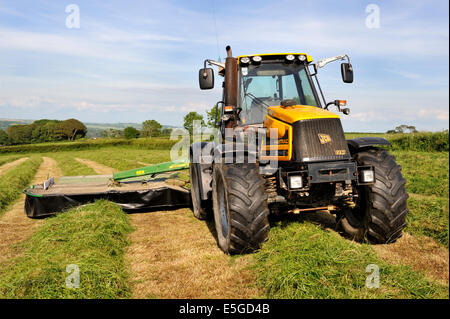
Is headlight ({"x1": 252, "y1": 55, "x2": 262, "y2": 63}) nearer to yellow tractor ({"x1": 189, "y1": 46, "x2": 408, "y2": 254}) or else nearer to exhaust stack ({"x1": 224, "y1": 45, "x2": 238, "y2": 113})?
yellow tractor ({"x1": 189, "y1": 46, "x2": 408, "y2": 254})

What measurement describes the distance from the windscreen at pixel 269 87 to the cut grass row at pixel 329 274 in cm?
207

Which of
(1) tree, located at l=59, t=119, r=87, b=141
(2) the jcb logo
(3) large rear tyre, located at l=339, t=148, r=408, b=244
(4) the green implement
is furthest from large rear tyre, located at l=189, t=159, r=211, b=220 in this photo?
(1) tree, located at l=59, t=119, r=87, b=141

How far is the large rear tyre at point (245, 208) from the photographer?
4176 mm

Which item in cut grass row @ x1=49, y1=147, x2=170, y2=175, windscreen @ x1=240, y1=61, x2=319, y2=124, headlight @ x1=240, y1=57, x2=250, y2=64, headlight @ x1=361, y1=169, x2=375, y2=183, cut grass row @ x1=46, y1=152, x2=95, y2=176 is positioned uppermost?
headlight @ x1=240, y1=57, x2=250, y2=64

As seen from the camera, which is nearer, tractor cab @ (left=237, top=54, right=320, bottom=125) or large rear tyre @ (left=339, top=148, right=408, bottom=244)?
large rear tyre @ (left=339, top=148, right=408, bottom=244)

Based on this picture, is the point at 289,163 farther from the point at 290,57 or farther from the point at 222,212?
the point at 290,57

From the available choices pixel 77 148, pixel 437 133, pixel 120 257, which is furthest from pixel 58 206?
pixel 77 148

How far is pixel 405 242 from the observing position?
16.7 ft

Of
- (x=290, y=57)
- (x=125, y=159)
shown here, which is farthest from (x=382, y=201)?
(x=125, y=159)

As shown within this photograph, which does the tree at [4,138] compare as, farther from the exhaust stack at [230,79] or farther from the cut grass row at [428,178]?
the exhaust stack at [230,79]

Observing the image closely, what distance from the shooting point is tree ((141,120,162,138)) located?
7179 cm

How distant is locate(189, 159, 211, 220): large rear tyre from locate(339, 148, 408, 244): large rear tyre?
2925 millimetres

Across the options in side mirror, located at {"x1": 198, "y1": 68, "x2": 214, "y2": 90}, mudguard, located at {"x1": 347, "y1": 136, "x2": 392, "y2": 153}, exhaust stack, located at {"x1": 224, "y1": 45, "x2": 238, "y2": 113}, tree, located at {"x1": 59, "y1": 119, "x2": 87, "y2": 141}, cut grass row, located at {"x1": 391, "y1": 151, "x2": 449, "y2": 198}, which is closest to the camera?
mudguard, located at {"x1": 347, "y1": 136, "x2": 392, "y2": 153}

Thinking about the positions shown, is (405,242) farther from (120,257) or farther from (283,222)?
(120,257)
